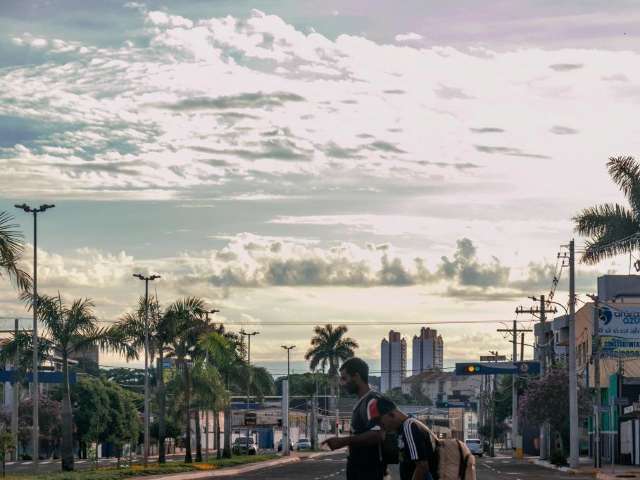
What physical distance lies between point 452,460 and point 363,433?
2823 mm

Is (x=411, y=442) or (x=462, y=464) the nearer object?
(x=411, y=442)

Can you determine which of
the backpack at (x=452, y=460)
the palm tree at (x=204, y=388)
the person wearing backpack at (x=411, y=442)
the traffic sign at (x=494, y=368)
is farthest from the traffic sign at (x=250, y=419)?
the person wearing backpack at (x=411, y=442)

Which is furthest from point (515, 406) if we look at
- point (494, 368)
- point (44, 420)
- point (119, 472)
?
point (119, 472)

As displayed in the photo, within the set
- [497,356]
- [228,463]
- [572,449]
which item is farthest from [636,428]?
[497,356]

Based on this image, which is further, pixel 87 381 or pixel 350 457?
pixel 87 381

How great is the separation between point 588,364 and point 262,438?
81.2 m

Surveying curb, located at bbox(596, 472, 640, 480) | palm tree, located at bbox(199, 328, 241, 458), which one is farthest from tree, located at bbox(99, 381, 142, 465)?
curb, located at bbox(596, 472, 640, 480)

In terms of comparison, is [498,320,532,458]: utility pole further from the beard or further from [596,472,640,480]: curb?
the beard

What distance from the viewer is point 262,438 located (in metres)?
165

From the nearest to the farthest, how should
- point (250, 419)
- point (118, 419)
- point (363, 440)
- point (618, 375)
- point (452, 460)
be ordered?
1. point (363, 440)
2. point (452, 460)
3. point (618, 375)
4. point (250, 419)
5. point (118, 419)

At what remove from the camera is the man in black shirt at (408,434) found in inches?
480

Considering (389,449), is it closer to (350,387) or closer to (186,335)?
(350,387)

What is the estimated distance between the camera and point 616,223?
50000 mm

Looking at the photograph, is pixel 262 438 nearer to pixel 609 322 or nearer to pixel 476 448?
pixel 476 448
